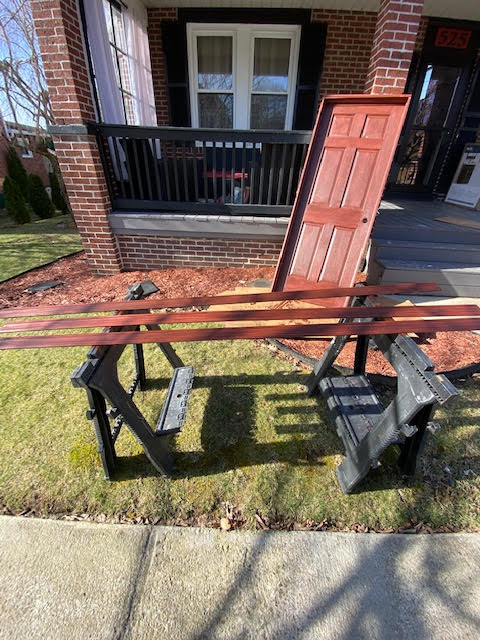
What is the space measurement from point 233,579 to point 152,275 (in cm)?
377

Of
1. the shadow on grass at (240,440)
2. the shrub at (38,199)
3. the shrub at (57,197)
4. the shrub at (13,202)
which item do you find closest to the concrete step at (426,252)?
the shadow on grass at (240,440)

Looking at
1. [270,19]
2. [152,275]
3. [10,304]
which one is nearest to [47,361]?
[10,304]

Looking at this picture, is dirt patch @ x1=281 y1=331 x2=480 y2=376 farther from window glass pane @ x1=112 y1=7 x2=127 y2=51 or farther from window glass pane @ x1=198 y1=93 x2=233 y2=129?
window glass pane @ x1=112 y1=7 x2=127 y2=51

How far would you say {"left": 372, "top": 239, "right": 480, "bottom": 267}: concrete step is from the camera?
3900mm

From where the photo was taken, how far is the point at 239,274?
4441mm

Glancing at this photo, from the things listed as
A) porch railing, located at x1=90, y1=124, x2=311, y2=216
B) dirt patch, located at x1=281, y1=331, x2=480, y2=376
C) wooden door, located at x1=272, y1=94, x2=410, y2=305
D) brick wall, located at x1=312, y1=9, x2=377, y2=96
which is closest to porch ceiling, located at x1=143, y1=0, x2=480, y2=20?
brick wall, located at x1=312, y1=9, x2=377, y2=96

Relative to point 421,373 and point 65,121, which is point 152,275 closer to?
point 65,121

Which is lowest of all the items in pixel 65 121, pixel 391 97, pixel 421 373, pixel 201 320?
pixel 421 373

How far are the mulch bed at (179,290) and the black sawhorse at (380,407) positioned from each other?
61cm

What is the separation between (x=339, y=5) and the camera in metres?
4.88

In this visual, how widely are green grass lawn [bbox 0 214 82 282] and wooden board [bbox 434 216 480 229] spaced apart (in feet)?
21.0

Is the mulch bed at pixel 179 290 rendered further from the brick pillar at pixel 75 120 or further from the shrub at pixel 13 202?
the shrub at pixel 13 202

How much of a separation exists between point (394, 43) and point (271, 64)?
2999 millimetres

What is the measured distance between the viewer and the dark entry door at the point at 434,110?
17.9 feet
